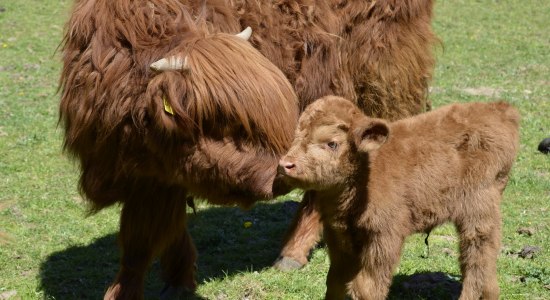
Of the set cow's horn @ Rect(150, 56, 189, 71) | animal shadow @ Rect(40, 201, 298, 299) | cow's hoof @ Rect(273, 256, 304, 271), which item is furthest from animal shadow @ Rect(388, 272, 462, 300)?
cow's horn @ Rect(150, 56, 189, 71)

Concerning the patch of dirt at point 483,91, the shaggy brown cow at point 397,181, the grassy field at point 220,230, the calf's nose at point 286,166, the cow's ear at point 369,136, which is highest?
the cow's ear at point 369,136

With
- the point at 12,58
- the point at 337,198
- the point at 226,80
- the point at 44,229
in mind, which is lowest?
the point at 12,58

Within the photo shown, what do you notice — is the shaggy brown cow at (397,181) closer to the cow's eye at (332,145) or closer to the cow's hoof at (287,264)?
the cow's eye at (332,145)

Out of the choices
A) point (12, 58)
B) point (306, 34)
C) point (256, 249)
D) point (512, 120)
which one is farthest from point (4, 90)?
point (512, 120)

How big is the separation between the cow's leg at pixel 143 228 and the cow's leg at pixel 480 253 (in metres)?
1.84

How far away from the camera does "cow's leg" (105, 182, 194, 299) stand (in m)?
5.32

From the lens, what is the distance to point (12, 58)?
13039mm

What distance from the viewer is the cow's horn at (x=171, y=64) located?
4668 millimetres

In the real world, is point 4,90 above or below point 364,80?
below

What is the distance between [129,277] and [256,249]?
63.7 inches

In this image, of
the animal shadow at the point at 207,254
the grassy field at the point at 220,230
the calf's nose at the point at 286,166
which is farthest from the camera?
the animal shadow at the point at 207,254

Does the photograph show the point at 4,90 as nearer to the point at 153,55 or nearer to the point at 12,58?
the point at 12,58

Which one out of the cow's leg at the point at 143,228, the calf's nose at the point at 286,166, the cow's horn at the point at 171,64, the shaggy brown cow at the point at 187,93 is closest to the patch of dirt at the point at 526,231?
the shaggy brown cow at the point at 187,93

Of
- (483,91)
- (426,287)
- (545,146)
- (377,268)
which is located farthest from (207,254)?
(483,91)
